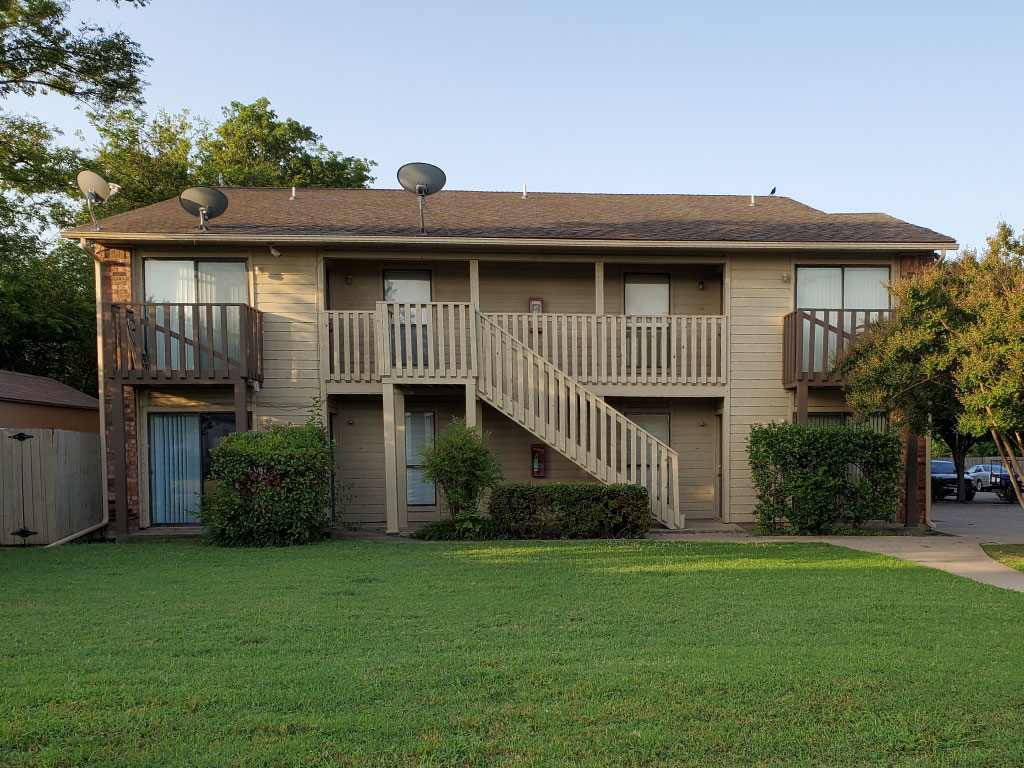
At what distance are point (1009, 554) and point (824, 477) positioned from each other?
2483 millimetres

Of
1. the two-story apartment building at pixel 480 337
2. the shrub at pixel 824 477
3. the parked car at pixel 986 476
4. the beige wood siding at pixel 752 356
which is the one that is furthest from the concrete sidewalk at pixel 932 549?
the parked car at pixel 986 476

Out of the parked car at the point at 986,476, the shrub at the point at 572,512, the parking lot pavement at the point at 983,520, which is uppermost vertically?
the shrub at the point at 572,512

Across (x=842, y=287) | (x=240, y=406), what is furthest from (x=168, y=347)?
(x=842, y=287)

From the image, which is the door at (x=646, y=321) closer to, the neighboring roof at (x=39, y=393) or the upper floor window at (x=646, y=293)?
the upper floor window at (x=646, y=293)

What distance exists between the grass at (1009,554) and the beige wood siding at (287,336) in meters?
10.4

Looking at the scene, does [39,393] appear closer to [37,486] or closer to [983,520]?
[37,486]

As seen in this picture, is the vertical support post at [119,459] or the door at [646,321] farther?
the door at [646,321]

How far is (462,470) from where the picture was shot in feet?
33.9

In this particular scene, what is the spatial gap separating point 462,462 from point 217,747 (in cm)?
718

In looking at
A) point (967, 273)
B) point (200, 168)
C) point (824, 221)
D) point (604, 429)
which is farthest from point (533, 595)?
point (200, 168)

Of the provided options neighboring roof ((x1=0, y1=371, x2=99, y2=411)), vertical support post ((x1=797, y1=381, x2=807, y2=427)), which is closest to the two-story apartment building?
vertical support post ((x1=797, y1=381, x2=807, y2=427))

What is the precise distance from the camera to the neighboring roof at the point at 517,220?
473 inches

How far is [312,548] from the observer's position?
31.6 feet

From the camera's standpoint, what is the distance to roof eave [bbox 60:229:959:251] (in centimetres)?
1159
